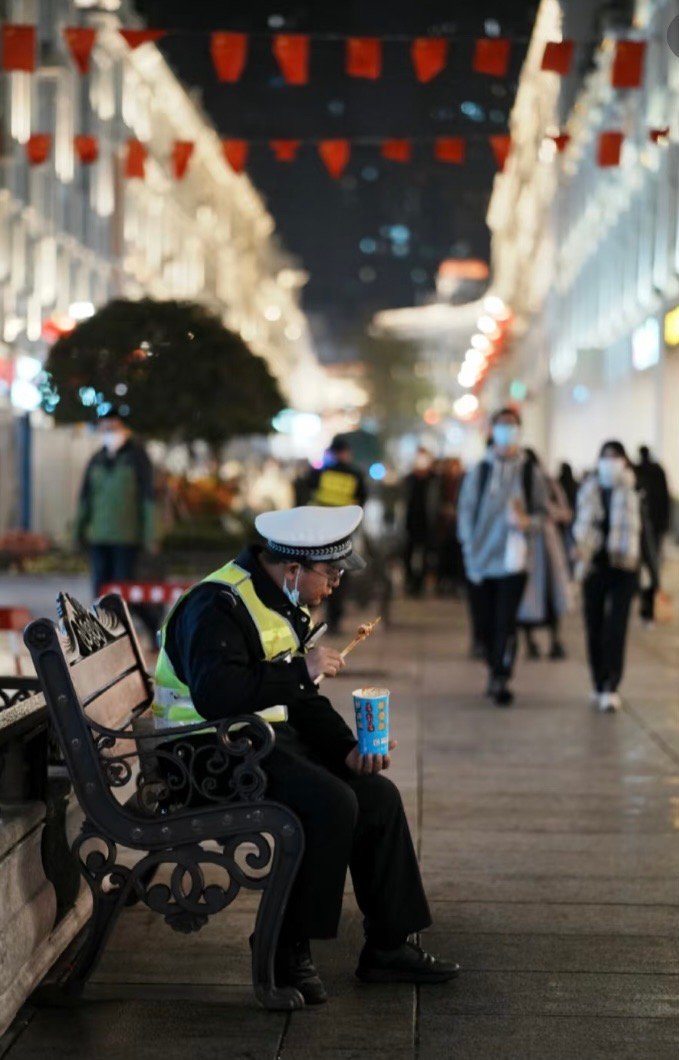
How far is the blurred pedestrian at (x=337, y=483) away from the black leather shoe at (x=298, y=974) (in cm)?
973

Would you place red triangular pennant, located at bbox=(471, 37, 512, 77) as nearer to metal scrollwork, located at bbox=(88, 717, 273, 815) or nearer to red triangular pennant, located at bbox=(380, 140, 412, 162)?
red triangular pennant, located at bbox=(380, 140, 412, 162)

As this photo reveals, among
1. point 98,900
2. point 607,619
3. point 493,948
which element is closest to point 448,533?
point 607,619

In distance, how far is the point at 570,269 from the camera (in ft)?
161

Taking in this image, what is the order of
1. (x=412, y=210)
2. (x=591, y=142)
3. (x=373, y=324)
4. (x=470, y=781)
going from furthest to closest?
(x=373, y=324) < (x=412, y=210) < (x=591, y=142) < (x=470, y=781)

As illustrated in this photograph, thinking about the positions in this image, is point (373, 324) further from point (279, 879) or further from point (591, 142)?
point (279, 879)

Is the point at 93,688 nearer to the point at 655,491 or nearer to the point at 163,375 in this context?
the point at 163,375

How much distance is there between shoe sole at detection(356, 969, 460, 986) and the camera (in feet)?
17.0

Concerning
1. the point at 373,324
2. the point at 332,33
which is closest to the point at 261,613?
the point at 332,33

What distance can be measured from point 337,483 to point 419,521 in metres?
7.65

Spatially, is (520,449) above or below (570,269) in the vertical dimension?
below

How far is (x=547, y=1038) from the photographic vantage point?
4.67 meters

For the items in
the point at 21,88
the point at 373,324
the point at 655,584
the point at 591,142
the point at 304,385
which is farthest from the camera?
the point at 304,385

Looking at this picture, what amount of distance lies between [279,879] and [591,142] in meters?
40.0

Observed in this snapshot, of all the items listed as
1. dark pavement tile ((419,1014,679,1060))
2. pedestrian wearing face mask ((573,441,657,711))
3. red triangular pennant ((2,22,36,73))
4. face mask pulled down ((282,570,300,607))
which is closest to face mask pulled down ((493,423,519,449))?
pedestrian wearing face mask ((573,441,657,711))
